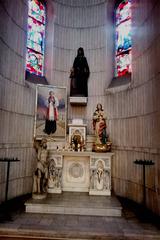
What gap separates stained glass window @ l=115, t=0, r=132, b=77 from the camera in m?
7.72

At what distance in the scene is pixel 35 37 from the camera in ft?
26.4

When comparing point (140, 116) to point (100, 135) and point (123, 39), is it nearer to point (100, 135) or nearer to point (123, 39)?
point (100, 135)

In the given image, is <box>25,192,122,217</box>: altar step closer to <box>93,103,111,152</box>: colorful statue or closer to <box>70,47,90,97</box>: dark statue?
<box>93,103,111,152</box>: colorful statue

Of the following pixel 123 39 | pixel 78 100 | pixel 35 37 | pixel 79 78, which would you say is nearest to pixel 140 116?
pixel 78 100

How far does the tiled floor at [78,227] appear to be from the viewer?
13.1 ft

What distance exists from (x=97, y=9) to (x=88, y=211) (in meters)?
7.68

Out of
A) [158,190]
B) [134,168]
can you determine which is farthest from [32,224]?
[134,168]

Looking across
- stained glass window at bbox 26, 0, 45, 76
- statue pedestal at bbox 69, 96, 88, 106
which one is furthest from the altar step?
stained glass window at bbox 26, 0, 45, 76

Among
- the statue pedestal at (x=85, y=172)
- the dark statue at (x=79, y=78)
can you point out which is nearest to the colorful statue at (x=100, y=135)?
the statue pedestal at (x=85, y=172)

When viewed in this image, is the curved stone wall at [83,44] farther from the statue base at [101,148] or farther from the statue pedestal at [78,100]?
the statue base at [101,148]

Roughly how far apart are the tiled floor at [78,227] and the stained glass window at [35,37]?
521cm

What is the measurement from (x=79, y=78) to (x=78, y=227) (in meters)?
5.15

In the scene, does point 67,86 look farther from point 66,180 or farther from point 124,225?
point 124,225

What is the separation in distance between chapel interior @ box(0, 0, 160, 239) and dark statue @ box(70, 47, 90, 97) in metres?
0.20
